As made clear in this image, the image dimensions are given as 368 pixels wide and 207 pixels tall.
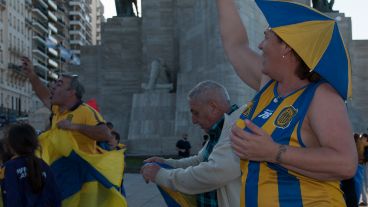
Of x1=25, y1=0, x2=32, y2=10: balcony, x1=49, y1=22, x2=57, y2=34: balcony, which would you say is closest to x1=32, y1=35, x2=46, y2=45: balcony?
x1=25, y1=0, x2=32, y2=10: balcony

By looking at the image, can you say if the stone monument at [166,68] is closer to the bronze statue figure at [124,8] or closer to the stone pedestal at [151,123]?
the stone pedestal at [151,123]

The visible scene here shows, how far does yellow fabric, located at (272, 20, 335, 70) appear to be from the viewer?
2.41 meters

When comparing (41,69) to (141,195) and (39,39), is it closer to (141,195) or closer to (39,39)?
(39,39)

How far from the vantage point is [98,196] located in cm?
598

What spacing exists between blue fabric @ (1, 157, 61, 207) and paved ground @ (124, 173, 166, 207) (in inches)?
223

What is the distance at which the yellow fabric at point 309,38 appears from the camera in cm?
241

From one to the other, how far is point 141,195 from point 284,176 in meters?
9.38

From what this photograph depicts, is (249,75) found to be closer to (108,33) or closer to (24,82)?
(108,33)

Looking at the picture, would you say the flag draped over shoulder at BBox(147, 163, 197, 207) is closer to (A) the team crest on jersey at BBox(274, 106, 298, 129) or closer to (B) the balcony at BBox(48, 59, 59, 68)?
(A) the team crest on jersey at BBox(274, 106, 298, 129)

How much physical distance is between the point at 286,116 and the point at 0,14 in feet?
217

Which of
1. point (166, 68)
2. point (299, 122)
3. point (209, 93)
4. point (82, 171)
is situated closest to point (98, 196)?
point (82, 171)

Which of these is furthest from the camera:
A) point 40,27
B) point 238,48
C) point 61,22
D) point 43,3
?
point 61,22

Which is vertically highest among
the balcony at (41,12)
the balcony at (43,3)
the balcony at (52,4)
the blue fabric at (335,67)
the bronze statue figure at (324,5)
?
the balcony at (52,4)

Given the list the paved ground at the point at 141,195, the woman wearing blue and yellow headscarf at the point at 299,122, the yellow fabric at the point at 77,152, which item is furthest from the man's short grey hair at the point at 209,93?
the paved ground at the point at 141,195
